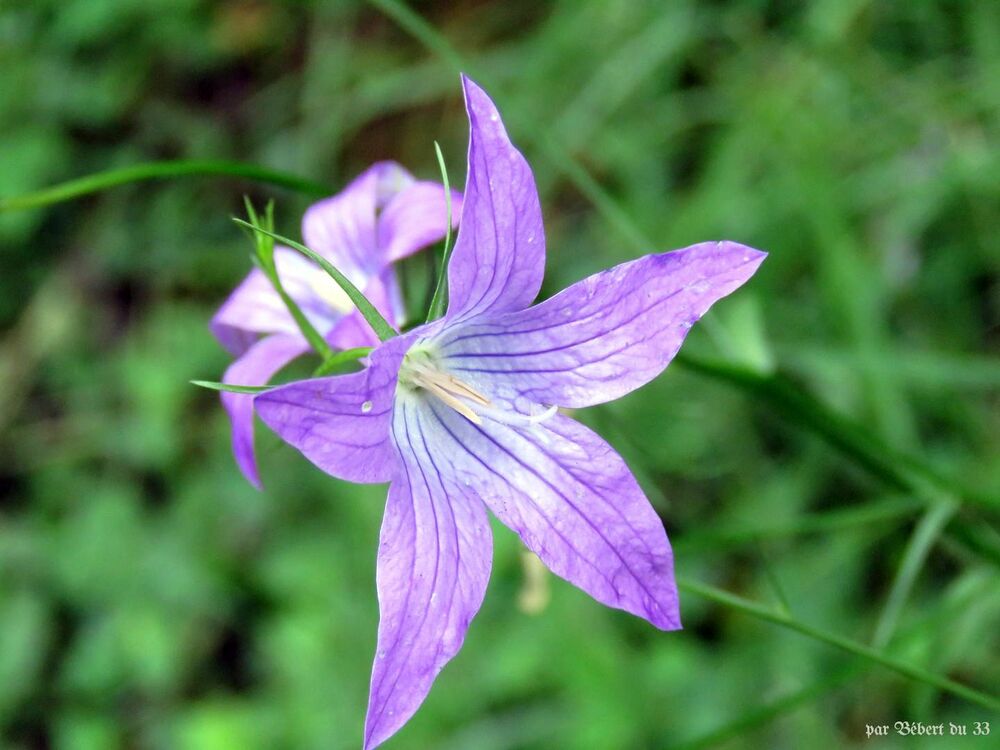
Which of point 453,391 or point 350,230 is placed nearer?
point 453,391

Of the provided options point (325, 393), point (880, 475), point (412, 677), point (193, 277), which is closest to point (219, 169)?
point (325, 393)

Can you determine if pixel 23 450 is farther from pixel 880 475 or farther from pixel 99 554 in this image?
pixel 880 475

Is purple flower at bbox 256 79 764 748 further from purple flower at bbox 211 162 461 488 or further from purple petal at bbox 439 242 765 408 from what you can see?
purple flower at bbox 211 162 461 488

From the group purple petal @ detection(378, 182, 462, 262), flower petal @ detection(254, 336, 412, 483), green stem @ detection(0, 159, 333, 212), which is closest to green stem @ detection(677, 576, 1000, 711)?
flower petal @ detection(254, 336, 412, 483)

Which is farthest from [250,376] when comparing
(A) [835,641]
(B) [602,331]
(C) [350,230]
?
(A) [835,641]

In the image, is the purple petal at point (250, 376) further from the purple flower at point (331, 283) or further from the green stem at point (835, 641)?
the green stem at point (835, 641)

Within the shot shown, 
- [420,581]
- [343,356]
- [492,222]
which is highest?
[492,222]

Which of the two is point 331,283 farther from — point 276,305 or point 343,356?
point 343,356
